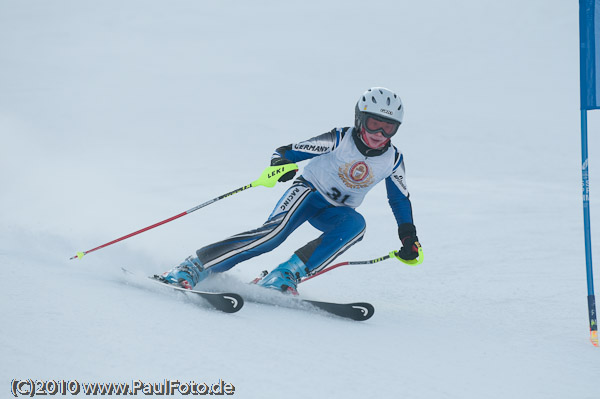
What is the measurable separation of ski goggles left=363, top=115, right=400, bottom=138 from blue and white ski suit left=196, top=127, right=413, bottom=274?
156 millimetres

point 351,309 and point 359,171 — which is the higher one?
point 359,171

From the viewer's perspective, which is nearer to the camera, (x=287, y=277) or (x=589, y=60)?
(x=589, y=60)

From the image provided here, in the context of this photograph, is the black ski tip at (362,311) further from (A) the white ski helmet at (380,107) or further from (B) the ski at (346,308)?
(A) the white ski helmet at (380,107)

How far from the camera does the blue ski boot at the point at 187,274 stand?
13.3 feet

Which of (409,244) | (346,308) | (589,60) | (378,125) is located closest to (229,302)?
(346,308)

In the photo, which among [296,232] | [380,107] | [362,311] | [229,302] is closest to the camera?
[229,302]

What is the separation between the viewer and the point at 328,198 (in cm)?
470

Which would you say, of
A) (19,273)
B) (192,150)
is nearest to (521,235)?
(19,273)

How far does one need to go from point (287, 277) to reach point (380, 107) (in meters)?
1.39

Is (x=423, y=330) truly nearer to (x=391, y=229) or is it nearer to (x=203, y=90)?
(x=391, y=229)

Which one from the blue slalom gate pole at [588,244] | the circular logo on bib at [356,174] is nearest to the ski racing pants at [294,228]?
the circular logo on bib at [356,174]

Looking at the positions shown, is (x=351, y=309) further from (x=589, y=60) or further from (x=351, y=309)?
(x=589, y=60)

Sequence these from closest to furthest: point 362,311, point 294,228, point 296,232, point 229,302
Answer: point 229,302
point 362,311
point 294,228
point 296,232

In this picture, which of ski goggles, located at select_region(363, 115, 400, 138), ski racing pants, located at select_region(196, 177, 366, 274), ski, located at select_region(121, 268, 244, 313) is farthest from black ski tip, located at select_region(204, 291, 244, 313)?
ski goggles, located at select_region(363, 115, 400, 138)
